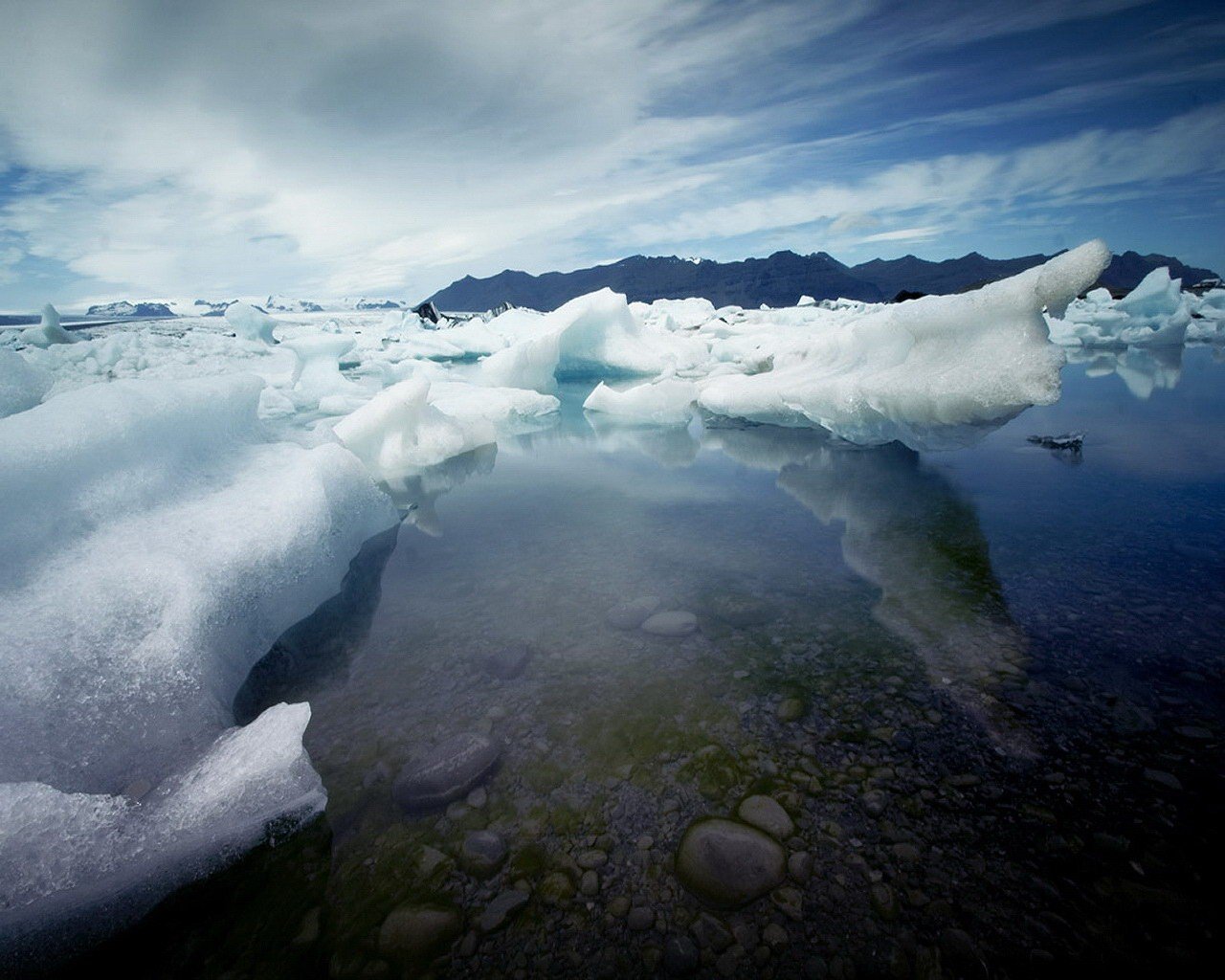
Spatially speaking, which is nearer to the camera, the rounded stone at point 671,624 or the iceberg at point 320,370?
the rounded stone at point 671,624

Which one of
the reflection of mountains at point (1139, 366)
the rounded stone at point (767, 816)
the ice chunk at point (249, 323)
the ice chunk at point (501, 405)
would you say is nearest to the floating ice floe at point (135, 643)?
the rounded stone at point (767, 816)

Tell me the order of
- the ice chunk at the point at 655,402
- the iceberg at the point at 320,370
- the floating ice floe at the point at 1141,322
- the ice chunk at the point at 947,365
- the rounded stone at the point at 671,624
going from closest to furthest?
the rounded stone at the point at 671,624 < the ice chunk at the point at 947,365 < the ice chunk at the point at 655,402 < the iceberg at the point at 320,370 < the floating ice floe at the point at 1141,322

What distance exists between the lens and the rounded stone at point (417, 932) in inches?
60.9

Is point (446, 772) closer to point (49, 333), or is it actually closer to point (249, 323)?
point (249, 323)

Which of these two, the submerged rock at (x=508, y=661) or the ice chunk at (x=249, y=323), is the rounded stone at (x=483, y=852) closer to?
the submerged rock at (x=508, y=661)

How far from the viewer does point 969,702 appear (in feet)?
7.46

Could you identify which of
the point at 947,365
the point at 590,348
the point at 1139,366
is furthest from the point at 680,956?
the point at 1139,366

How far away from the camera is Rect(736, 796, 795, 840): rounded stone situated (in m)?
1.80

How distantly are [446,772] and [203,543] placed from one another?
1.92 meters

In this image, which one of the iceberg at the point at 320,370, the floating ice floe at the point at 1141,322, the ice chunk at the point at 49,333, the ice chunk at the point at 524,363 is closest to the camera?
the iceberg at the point at 320,370

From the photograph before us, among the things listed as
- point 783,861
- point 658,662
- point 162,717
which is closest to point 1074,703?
point 783,861

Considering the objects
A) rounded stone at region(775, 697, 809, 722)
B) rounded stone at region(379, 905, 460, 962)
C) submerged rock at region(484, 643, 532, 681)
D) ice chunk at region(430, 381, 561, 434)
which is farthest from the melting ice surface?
ice chunk at region(430, 381, 561, 434)

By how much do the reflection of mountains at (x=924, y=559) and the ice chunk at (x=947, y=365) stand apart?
0.52 m

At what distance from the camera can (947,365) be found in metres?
4.75
